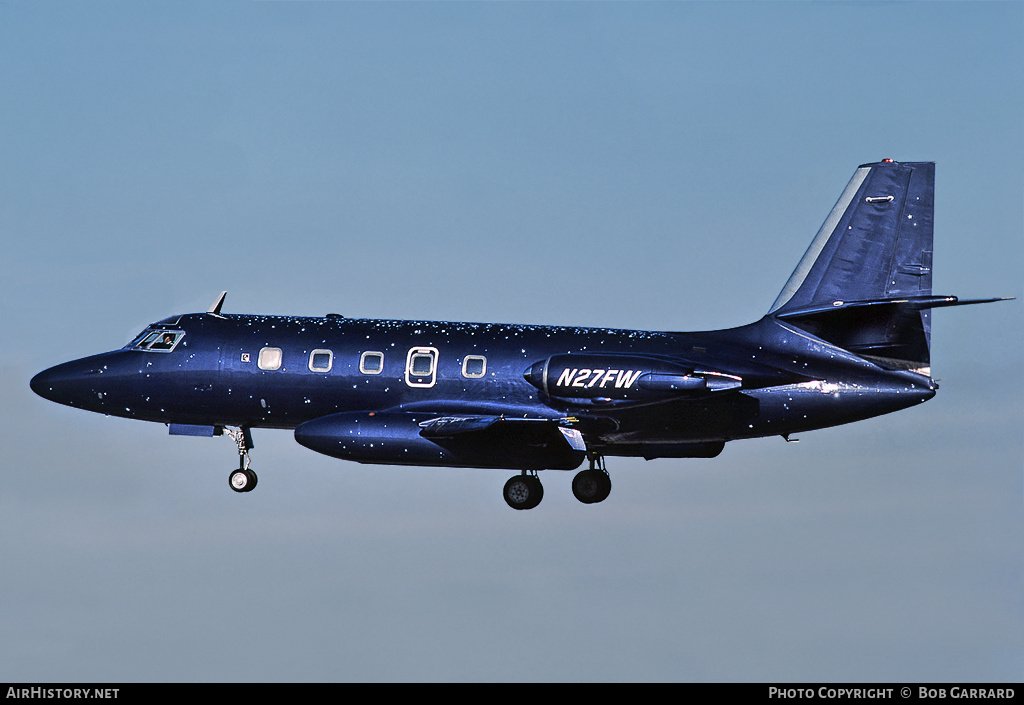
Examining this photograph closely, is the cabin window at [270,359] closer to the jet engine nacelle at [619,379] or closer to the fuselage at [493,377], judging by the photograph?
the fuselage at [493,377]

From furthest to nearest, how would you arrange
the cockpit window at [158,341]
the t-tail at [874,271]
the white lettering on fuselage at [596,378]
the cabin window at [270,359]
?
the cockpit window at [158,341] < the cabin window at [270,359] < the white lettering on fuselage at [596,378] < the t-tail at [874,271]

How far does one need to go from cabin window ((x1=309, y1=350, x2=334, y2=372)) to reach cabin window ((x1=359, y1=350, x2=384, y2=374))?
30.9 inches

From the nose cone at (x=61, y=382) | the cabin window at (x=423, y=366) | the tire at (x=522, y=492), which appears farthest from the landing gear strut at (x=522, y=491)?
the nose cone at (x=61, y=382)

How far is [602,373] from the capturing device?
121 ft

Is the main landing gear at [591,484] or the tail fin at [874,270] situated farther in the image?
the main landing gear at [591,484]

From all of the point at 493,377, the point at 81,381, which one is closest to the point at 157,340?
the point at 81,381

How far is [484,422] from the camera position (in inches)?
1454

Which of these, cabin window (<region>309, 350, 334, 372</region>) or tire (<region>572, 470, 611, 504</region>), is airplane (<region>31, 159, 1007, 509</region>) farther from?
tire (<region>572, 470, 611, 504</region>)

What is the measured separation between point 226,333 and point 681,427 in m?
11.7

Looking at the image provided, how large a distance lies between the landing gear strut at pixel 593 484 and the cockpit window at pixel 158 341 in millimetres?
10795

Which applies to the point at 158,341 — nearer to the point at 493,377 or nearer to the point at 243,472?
the point at 243,472

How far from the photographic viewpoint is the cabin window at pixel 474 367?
3891 centimetres

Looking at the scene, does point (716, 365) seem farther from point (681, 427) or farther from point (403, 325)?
point (403, 325)

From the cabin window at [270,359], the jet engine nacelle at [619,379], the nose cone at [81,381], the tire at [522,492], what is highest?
the nose cone at [81,381]
